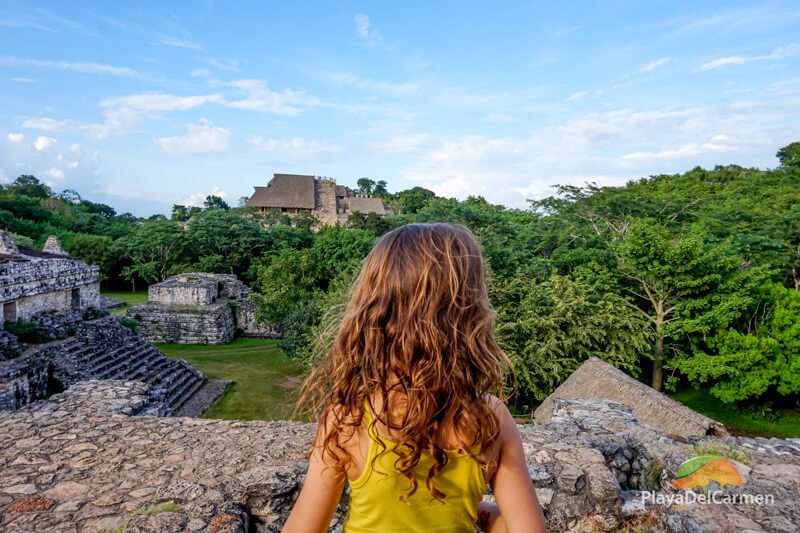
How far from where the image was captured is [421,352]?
1.40 meters

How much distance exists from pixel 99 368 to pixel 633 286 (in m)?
14.5

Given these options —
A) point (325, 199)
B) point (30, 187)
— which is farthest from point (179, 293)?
point (30, 187)

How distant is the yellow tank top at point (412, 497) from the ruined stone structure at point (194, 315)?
57.8 feet

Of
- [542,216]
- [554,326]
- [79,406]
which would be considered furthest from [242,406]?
[542,216]

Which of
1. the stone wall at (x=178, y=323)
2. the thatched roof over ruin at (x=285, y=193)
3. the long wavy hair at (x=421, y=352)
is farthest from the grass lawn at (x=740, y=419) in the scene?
the thatched roof over ruin at (x=285, y=193)

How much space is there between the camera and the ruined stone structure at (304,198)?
135 ft

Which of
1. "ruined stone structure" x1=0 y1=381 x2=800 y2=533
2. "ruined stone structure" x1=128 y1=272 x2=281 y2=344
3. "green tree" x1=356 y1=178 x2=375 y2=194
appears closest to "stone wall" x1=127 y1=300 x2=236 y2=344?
"ruined stone structure" x1=128 y1=272 x2=281 y2=344

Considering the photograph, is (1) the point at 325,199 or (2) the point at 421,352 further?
Result: (1) the point at 325,199

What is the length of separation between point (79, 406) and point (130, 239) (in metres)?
24.7

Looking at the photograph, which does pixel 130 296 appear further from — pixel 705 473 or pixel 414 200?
pixel 414 200

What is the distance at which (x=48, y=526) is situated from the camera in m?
2.96

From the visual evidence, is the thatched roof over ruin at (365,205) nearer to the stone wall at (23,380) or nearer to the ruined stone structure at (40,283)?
the ruined stone structure at (40,283)

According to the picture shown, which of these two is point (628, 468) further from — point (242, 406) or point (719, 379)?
point (719, 379)

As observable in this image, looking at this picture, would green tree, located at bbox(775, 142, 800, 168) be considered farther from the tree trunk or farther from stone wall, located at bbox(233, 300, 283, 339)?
stone wall, located at bbox(233, 300, 283, 339)
